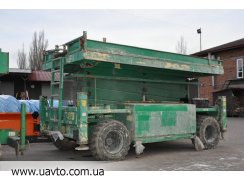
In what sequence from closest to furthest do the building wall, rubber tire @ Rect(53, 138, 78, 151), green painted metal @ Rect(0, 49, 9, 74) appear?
green painted metal @ Rect(0, 49, 9, 74) → rubber tire @ Rect(53, 138, 78, 151) → the building wall

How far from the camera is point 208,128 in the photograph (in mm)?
11180

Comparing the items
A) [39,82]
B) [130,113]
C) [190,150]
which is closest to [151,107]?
[130,113]

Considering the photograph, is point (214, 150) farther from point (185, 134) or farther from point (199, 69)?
point (199, 69)

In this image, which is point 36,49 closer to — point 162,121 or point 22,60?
point 22,60

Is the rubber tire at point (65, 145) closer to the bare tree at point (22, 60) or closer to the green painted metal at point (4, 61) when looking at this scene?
the green painted metal at point (4, 61)

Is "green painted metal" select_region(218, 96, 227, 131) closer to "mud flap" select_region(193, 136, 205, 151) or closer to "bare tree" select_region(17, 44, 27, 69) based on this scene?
"mud flap" select_region(193, 136, 205, 151)

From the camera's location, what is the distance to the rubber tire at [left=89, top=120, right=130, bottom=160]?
8.24 meters

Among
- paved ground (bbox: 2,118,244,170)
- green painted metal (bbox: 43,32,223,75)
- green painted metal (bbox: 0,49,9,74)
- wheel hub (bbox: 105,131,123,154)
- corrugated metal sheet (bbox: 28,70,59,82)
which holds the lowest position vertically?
paved ground (bbox: 2,118,244,170)

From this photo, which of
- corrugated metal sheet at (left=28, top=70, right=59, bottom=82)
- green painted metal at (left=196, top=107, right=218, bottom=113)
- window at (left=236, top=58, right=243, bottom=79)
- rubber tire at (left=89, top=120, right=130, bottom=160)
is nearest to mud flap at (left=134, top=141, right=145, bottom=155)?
rubber tire at (left=89, top=120, right=130, bottom=160)

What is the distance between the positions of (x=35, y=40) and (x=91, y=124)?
41615 millimetres

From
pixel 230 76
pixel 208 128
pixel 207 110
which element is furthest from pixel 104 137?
pixel 230 76

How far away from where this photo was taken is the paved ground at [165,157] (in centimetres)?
789

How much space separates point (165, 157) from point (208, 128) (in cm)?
263

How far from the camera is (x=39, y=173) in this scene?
277 inches
